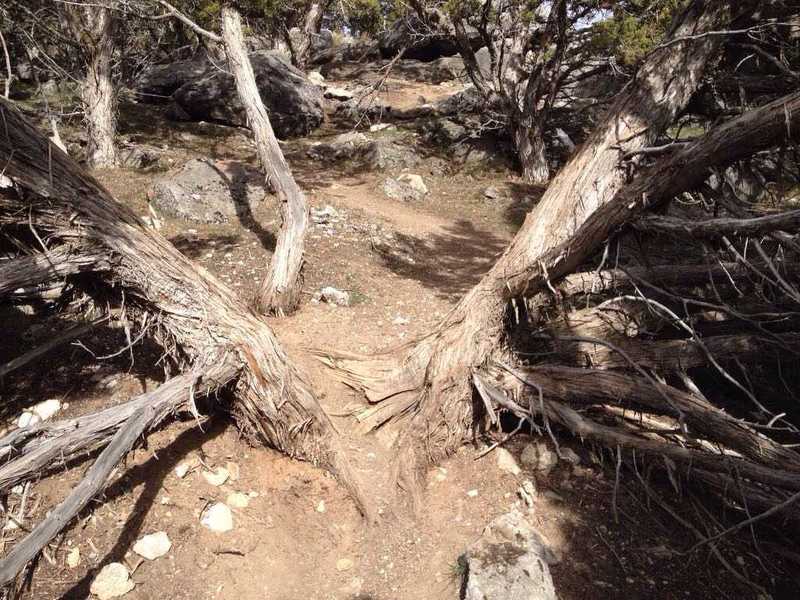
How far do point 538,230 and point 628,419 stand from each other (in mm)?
1601

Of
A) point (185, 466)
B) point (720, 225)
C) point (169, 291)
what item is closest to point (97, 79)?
point (169, 291)

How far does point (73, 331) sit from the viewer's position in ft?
12.7

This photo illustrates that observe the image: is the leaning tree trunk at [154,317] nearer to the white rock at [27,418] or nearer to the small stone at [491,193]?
the white rock at [27,418]

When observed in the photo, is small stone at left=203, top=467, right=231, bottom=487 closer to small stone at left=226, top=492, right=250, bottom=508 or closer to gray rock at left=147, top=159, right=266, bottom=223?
small stone at left=226, top=492, right=250, bottom=508

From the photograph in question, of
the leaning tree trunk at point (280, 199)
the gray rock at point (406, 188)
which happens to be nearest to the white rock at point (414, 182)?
the gray rock at point (406, 188)

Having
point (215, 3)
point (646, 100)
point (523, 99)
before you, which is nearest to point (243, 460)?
point (646, 100)

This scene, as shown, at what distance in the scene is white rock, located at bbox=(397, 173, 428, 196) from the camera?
11.3 meters

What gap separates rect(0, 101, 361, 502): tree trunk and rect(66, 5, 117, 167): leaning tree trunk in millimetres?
7411

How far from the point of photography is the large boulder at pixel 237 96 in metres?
13.6

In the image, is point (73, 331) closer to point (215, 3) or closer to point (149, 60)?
point (215, 3)

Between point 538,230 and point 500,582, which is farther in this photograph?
point 538,230

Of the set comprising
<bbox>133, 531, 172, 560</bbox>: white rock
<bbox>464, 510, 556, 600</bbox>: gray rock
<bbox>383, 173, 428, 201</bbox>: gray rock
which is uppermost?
<bbox>383, 173, 428, 201</bbox>: gray rock

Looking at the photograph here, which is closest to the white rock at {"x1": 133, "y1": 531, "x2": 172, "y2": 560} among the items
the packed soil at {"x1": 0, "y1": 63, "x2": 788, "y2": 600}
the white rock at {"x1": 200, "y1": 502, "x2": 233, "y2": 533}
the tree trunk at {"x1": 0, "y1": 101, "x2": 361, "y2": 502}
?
the packed soil at {"x1": 0, "y1": 63, "x2": 788, "y2": 600}

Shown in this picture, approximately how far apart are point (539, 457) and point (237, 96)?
13002 mm
